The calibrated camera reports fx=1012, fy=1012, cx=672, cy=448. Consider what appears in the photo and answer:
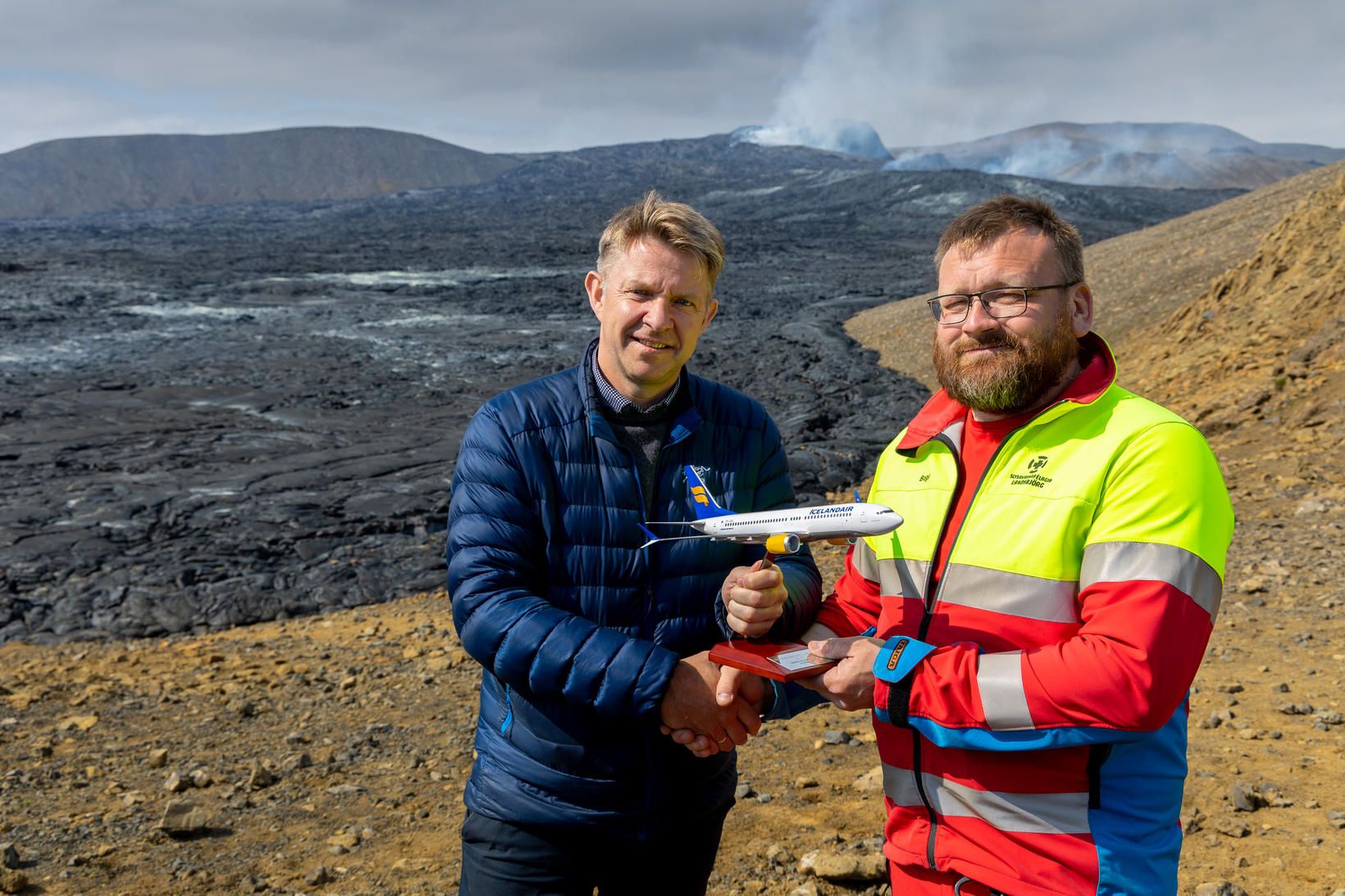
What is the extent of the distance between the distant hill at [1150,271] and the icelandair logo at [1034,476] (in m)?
13.6

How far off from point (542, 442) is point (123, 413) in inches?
641

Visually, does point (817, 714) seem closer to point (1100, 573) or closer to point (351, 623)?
point (1100, 573)

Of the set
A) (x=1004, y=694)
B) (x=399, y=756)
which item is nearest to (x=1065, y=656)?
(x=1004, y=694)

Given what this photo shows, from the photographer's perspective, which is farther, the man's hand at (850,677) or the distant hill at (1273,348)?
the distant hill at (1273,348)

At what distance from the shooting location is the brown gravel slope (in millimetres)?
4078

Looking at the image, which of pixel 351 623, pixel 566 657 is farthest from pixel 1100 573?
pixel 351 623

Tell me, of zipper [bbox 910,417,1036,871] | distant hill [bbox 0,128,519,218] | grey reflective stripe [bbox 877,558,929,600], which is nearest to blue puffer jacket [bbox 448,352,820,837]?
grey reflective stripe [bbox 877,558,929,600]

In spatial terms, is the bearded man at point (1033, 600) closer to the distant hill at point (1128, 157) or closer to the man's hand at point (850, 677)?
the man's hand at point (850, 677)

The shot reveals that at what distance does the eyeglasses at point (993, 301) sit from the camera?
2213mm

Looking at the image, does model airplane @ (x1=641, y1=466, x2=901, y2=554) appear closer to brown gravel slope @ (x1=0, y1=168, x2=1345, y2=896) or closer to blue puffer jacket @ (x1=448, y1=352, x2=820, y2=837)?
blue puffer jacket @ (x1=448, y1=352, x2=820, y2=837)

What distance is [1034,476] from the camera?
2090mm

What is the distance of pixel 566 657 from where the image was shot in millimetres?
2166

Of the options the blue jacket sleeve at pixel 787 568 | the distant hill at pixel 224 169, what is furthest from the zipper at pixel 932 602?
the distant hill at pixel 224 169

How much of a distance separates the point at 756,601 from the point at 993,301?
2.79 ft
